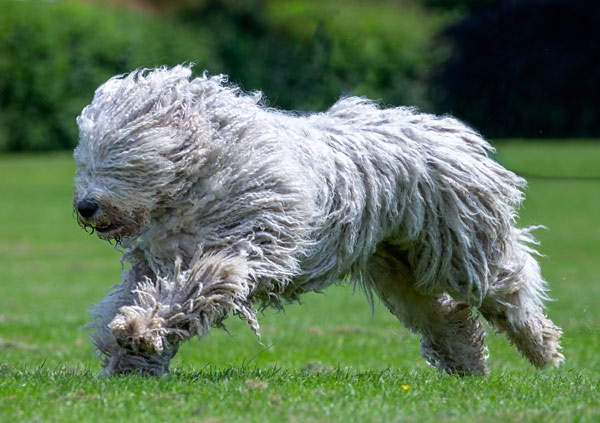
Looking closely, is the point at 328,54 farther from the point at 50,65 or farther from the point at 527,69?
the point at 50,65

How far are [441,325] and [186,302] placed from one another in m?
2.50

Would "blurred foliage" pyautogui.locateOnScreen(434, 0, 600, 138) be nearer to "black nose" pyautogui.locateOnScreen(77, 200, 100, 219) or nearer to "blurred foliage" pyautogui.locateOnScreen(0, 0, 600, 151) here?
"blurred foliage" pyautogui.locateOnScreen(0, 0, 600, 151)

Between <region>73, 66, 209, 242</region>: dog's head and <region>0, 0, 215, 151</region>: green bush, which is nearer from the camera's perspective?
<region>73, 66, 209, 242</region>: dog's head

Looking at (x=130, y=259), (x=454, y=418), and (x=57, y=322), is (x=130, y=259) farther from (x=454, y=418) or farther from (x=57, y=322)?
(x=57, y=322)

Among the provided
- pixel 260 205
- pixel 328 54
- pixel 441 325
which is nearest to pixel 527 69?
pixel 328 54

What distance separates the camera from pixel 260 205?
19.0ft

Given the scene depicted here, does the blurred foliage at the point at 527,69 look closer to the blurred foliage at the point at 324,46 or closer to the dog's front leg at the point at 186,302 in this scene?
the blurred foliage at the point at 324,46

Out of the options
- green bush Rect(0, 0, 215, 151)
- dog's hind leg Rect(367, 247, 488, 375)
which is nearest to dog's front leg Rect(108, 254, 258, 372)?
dog's hind leg Rect(367, 247, 488, 375)

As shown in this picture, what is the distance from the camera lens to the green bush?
A: 996 inches

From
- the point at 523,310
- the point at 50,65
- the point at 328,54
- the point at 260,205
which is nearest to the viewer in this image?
the point at 260,205

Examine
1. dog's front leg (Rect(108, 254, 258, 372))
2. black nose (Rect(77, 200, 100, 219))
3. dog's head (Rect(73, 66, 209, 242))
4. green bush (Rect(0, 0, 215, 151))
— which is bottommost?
green bush (Rect(0, 0, 215, 151))

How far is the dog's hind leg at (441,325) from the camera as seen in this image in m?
7.21

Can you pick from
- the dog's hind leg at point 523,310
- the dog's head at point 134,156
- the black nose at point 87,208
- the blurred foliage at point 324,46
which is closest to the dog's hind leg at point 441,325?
the dog's hind leg at point 523,310

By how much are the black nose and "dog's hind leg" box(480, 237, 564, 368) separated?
9.04 ft
